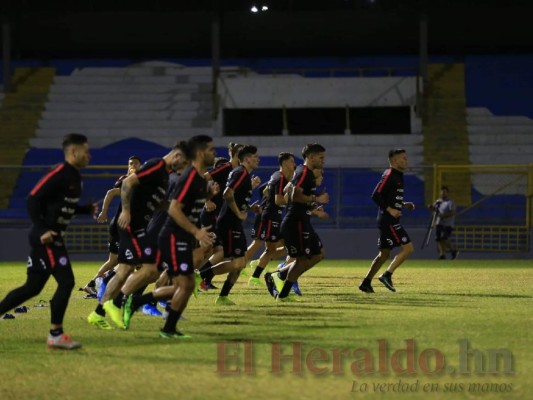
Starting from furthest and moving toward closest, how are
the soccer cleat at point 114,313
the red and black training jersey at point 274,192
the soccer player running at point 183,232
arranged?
the red and black training jersey at point 274,192
the soccer cleat at point 114,313
the soccer player running at point 183,232

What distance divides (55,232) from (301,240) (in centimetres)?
603

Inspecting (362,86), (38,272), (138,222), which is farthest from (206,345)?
(362,86)

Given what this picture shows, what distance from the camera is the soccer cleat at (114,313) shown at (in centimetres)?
1220

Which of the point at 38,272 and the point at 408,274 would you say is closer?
the point at 38,272

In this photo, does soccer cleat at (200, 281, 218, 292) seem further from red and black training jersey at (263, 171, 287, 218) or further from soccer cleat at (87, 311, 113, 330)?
soccer cleat at (87, 311, 113, 330)

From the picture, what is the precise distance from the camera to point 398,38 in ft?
142

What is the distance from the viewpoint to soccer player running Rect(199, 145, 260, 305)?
1597 centimetres

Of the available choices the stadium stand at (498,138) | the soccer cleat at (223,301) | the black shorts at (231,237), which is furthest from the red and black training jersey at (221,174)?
the stadium stand at (498,138)

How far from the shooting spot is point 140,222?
41.6 feet

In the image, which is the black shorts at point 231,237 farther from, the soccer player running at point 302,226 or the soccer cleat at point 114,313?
the soccer cleat at point 114,313

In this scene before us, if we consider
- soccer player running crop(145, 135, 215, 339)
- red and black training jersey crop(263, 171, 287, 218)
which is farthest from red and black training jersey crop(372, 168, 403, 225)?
soccer player running crop(145, 135, 215, 339)

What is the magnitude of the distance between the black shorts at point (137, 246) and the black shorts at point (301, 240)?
152 inches

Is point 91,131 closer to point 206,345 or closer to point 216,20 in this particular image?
point 216,20

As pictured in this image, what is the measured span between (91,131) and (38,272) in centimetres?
2902
